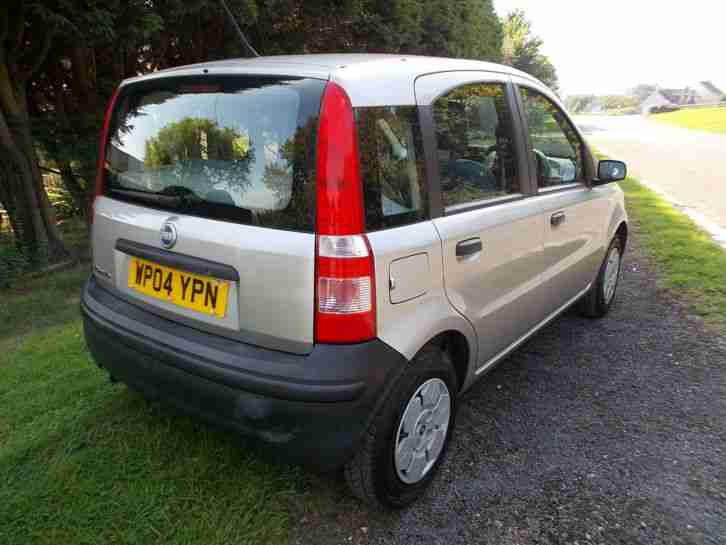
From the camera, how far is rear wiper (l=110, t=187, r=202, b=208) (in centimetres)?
199

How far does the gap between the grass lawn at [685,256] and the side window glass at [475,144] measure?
249cm

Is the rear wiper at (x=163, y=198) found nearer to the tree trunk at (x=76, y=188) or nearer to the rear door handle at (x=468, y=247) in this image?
the rear door handle at (x=468, y=247)

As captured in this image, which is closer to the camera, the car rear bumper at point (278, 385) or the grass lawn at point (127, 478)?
the car rear bumper at point (278, 385)

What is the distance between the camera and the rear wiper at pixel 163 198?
199cm

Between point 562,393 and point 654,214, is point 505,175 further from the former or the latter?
point 654,214

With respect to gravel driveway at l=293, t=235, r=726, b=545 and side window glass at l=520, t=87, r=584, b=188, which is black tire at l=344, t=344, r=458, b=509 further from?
side window glass at l=520, t=87, r=584, b=188

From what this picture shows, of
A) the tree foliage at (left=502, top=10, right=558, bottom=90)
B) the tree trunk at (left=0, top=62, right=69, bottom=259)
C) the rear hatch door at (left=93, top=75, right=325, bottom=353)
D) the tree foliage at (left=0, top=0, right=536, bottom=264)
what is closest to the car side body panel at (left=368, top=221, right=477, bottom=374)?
the rear hatch door at (left=93, top=75, right=325, bottom=353)

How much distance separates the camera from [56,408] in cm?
277

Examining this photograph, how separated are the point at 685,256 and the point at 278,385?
16.7 feet

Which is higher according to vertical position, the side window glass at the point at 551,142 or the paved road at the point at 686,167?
the side window glass at the point at 551,142

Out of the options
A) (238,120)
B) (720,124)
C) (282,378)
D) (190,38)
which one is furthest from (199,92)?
(720,124)

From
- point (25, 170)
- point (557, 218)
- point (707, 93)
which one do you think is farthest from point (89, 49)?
point (707, 93)

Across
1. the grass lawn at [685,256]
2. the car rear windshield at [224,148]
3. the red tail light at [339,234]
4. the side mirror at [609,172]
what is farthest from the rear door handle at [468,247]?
the grass lawn at [685,256]

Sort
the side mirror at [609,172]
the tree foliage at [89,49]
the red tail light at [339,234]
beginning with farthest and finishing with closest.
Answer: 1. the tree foliage at [89,49]
2. the side mirror at [609,172]
3. the red tail light at [339,234]
